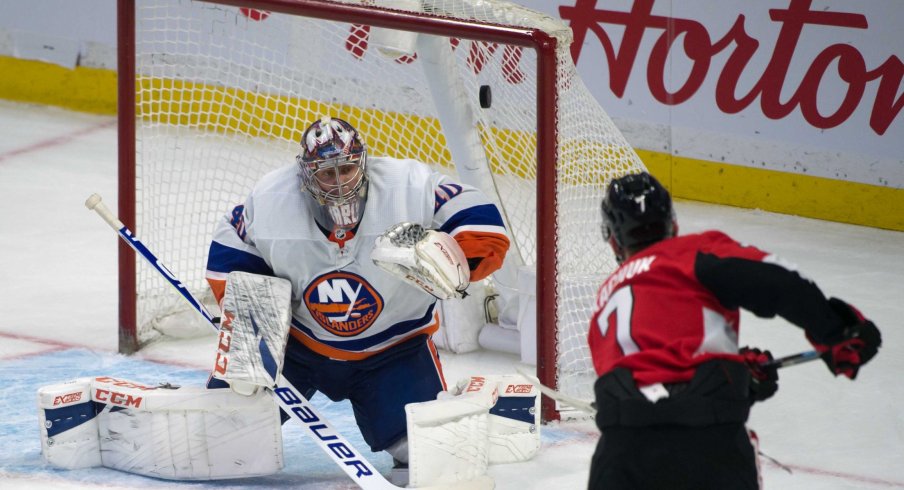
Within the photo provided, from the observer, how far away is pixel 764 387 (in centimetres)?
265

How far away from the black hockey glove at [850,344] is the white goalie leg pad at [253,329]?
1.54 m

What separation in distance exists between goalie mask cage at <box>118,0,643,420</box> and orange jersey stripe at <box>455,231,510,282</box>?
0.44 m

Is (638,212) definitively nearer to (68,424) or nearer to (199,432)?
(199,432)

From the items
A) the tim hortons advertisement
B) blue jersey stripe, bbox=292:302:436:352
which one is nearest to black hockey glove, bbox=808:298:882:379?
blue jersey stripe, bbox=292:302:436:352

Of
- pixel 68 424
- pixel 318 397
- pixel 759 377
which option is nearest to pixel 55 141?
pixel 318 397

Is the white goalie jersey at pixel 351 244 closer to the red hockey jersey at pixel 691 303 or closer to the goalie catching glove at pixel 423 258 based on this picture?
the goalie catching glove at pixel 423 258

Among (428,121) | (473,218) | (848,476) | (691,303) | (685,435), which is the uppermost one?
(428,121)

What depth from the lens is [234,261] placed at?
3.79 metres

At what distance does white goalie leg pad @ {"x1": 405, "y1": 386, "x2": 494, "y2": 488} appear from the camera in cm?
360

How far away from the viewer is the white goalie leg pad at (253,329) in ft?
11.9

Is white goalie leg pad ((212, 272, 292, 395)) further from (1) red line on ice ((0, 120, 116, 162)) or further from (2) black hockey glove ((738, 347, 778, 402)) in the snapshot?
(1) red line on ice ((0, 120, 116, 162))

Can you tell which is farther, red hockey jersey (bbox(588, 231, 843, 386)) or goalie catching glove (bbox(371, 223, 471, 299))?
goalie catching glove (bbox(371, 223, 471, 299))

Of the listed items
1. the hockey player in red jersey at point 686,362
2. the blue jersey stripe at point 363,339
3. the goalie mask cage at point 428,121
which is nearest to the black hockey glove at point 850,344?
the hockey player in red jersey at point 686,362

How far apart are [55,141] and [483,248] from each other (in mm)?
4695
